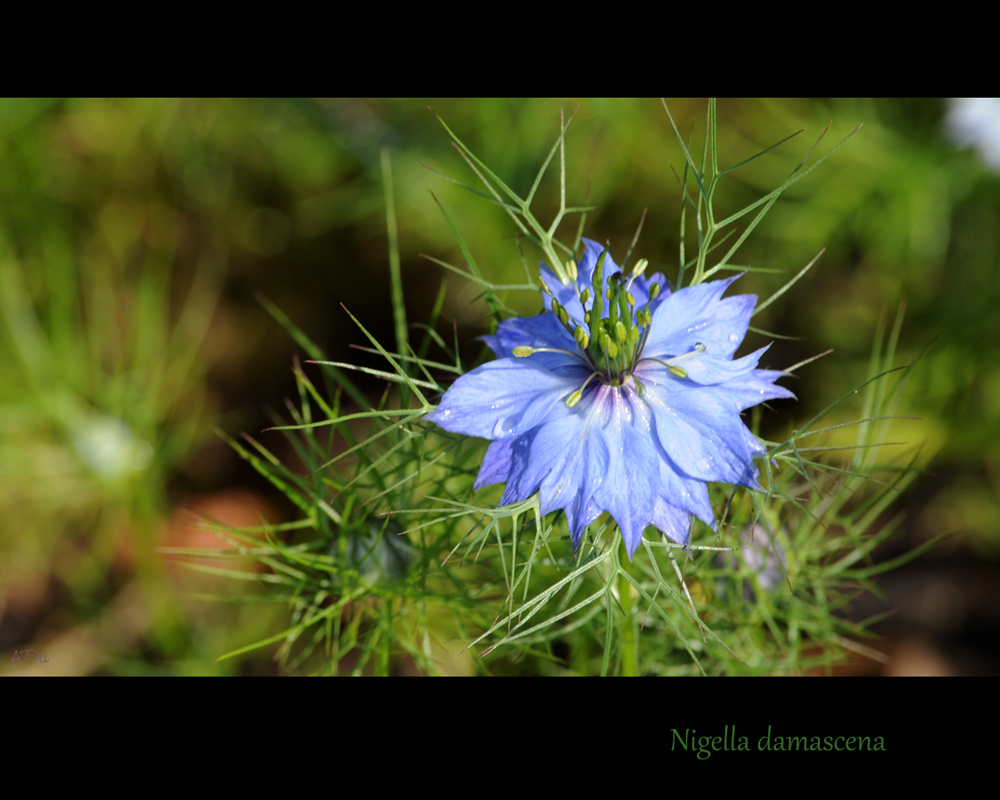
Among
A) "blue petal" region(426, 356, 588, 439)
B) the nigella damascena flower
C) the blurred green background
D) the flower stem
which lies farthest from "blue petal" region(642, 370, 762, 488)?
the blurred green background

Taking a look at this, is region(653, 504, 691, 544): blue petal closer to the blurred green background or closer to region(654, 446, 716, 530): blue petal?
region(654, 446, 716, 530): blue petal

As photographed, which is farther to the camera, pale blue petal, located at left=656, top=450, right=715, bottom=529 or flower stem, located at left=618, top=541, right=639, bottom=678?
flower stem, located at left=618, top=541, right=639, bottom=678

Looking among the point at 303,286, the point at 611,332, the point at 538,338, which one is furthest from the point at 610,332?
the point at 303,286

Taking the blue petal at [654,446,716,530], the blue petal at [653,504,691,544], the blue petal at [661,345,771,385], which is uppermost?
the blue petal at [661,345,771,385]

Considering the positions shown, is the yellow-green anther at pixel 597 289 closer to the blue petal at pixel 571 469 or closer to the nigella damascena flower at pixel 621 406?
the nigella damascena flower at pixel 621 406

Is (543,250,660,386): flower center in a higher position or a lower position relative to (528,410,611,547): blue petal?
higher
